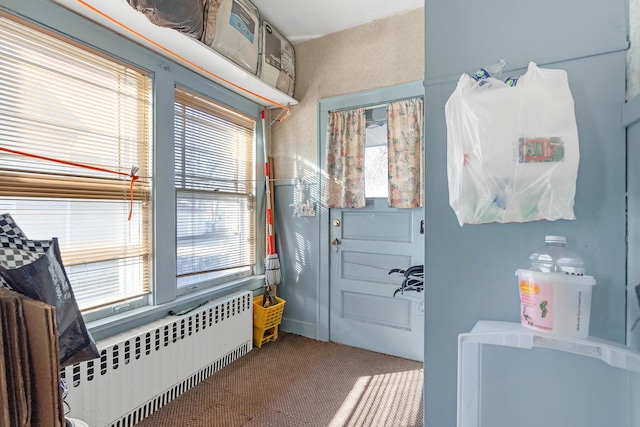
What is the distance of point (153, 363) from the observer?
5.62ft

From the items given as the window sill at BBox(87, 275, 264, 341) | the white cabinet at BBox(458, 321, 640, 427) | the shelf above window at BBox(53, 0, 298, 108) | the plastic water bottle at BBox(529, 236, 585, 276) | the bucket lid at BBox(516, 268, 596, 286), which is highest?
the shelf above window at BBox(53, 0, 298, 108)

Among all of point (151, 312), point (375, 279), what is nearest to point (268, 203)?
point (375, 279)

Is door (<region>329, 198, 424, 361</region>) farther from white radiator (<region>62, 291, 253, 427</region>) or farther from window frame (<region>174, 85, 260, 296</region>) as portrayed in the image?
white radiator (<region>62, 291, 253, 427</region>)

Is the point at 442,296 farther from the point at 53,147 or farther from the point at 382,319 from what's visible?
the point at 53,147

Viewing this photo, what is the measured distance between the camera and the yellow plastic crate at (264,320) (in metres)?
2.53

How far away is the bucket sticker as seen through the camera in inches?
26.0

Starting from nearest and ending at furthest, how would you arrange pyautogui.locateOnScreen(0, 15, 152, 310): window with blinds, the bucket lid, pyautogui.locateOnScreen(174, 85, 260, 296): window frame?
the bucket lid < pyautogui.locateOnScreen(0, 15, 152, 310): window with blinds < pyautogui.locateOnScreen(174, 85, 260, 296): window frame

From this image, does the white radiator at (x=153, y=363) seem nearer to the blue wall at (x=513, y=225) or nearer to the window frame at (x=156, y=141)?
the window frame at (x=156, y=141)

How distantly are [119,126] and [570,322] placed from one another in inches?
86.7

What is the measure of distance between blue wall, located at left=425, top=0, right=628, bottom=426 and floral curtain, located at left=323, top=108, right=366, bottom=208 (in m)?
1.59

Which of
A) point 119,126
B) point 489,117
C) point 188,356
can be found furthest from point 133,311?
point 489,117

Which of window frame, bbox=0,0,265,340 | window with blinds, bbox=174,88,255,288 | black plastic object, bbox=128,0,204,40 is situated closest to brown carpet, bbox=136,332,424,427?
window frame, bbox=0,0,265,340

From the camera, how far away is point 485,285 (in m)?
0.84

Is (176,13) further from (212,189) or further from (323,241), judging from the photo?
(323,241)
